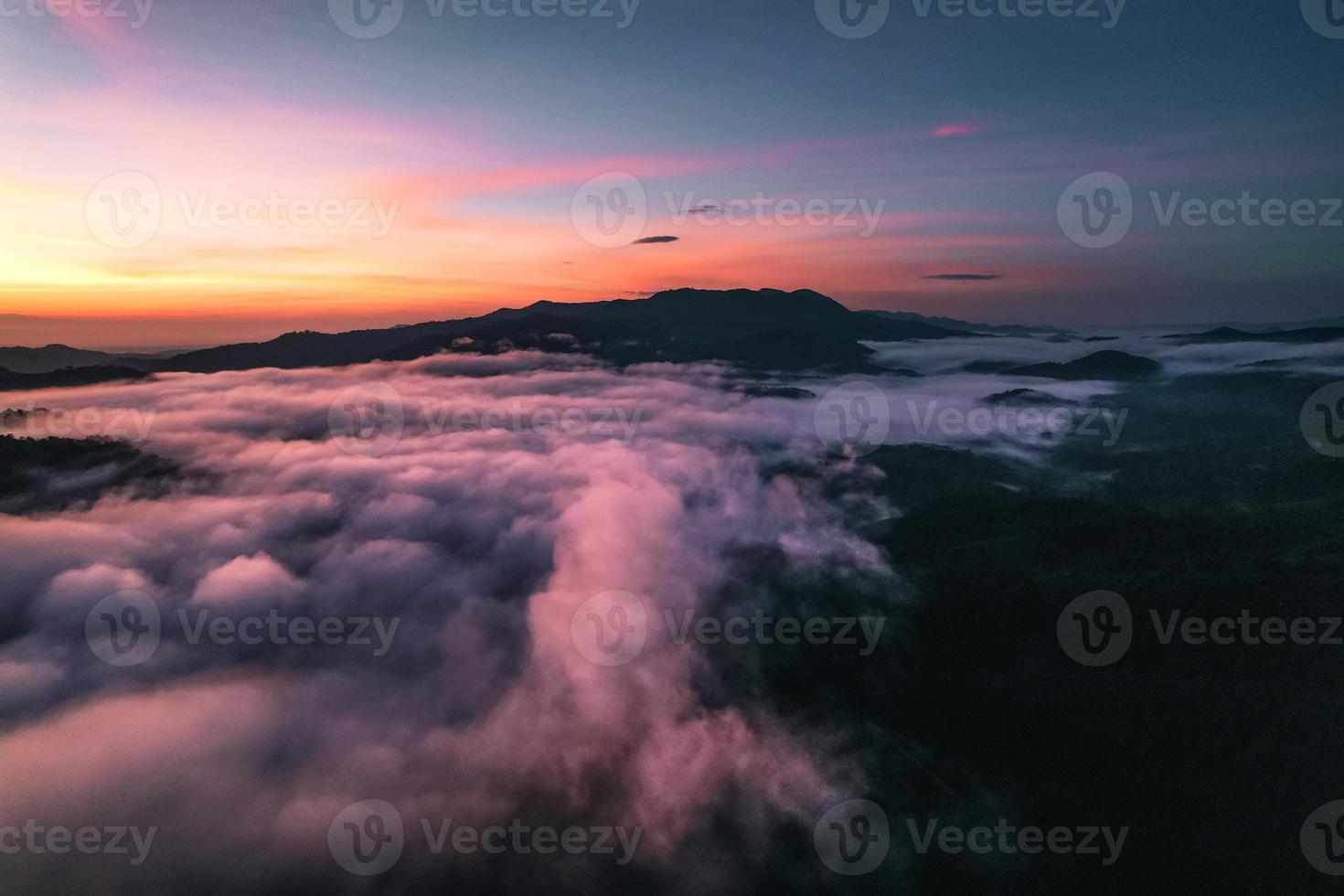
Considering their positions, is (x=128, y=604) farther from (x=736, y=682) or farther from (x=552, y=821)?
(x=736, y=682)
